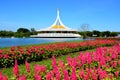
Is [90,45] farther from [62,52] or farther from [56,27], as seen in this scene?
[56,27]

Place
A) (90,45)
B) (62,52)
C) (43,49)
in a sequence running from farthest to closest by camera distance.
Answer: (90,45)
(62,52)
(43,49)

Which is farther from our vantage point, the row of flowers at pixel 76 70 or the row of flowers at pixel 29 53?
the row of flowers at pixel 29 53

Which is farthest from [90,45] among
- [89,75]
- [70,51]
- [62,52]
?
[89,75]

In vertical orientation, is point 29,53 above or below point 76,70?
below

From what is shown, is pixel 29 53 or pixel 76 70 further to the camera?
pixel 29 53

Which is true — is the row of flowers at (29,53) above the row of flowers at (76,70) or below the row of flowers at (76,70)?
below

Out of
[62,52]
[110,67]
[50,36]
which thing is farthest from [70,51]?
[50,36]

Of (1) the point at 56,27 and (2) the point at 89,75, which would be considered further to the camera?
(1) the point at 56,27

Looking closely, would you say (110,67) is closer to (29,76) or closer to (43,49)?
(29,76)

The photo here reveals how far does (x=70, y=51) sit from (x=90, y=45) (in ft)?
16.3

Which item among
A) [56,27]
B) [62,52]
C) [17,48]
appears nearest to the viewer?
[17,48]

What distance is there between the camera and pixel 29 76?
5023 mm

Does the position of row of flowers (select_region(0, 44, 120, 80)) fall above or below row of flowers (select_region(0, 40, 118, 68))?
above

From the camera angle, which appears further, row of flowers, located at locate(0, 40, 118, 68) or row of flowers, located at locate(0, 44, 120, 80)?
row of flowers, located at locate(0, 40, 118, 68)
